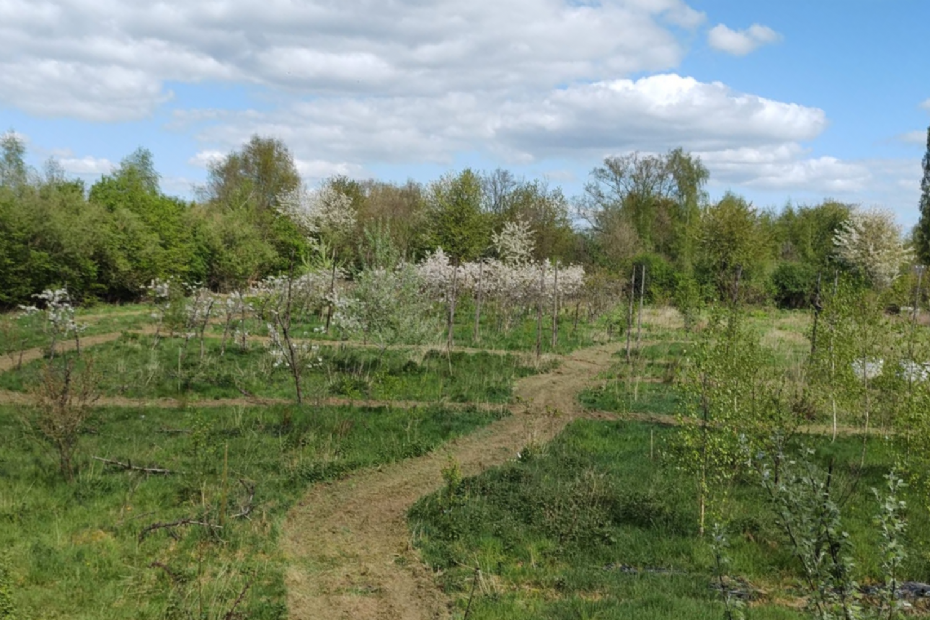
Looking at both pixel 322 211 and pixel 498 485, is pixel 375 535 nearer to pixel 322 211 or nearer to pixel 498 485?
pixel 498 485

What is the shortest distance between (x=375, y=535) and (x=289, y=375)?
8167 millimetres

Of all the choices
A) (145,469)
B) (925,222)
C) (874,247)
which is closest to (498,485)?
(145,469)

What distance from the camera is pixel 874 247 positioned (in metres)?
39.0

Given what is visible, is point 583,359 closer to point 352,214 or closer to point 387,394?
point 387,394

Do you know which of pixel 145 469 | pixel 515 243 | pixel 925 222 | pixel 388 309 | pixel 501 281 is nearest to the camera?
pixel 145 469

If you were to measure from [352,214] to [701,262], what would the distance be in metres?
22.2

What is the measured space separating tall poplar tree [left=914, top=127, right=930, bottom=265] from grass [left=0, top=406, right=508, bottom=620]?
1557 inches

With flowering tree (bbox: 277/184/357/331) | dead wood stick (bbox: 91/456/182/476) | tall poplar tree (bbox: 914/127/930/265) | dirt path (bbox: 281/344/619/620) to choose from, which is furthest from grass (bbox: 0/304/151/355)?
tall poplar tree (bbox: 914/127/930/265)

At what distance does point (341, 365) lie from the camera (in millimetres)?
17797

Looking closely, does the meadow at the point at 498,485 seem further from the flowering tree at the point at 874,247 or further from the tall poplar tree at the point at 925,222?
the tall poplar tree at the point at 925,222

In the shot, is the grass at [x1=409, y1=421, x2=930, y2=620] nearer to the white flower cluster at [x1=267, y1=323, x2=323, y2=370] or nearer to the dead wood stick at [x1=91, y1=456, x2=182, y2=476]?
the dead wood stick at [x1=91, y1=456, x2=182, y2=476]

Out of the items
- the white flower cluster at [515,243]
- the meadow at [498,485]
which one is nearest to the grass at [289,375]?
the meadow at [498,485]

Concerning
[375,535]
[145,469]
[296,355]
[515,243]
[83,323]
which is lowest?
Answer: [375,535]

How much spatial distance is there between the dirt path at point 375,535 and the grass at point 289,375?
2516mm
